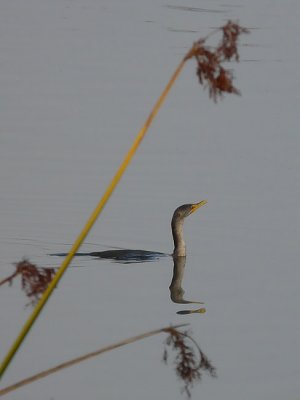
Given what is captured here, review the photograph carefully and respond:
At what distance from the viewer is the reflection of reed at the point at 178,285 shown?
9.71 metres

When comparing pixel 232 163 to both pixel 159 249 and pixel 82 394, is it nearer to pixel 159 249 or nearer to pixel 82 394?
pixel 159 249

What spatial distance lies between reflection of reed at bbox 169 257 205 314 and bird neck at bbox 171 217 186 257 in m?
0.10

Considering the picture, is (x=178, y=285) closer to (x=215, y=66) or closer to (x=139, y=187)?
(x=139, y=187)

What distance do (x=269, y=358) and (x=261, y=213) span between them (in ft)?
13.5

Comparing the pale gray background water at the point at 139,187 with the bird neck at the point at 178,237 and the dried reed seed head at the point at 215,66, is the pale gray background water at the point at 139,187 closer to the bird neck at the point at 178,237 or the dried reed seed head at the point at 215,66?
the bird neck at the point at 178,237

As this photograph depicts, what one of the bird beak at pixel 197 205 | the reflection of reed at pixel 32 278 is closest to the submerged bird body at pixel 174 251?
the bird beak at pixel 197 205

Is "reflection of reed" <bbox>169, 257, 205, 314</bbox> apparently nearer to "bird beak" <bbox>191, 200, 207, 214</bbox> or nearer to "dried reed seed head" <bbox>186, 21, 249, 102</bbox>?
→ "bird beak" <bbox>191, 200, 207, 214</bbox>

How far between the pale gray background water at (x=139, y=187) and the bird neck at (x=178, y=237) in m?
0.13

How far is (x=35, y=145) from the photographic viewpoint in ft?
46.1

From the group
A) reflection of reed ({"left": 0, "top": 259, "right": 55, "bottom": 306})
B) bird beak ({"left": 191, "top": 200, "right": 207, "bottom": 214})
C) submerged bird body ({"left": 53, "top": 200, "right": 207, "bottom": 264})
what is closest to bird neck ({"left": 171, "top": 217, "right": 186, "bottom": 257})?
submerged bird body ({"left": 53, "top": 200, "right": 207, "bottom": 264})

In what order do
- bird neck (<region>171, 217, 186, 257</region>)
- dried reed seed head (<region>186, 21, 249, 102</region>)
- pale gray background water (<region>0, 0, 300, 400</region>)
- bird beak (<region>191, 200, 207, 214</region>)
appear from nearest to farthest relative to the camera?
dried reed seed head (<region>186, 21, 249, 102</region>), pale gray background water (<region>0, 0, 300, 400</region>), bird neck (<region>171, 217, 186, 257</region>), bird beak (<region>191, 200, 207, 214</region>)

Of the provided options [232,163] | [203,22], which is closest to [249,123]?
[232,163]

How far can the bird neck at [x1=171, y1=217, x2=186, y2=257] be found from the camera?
11555 mm

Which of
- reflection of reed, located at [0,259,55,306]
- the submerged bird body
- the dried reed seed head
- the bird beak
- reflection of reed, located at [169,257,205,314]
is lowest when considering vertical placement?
reflection of reed, located at [0,259,55,306]
